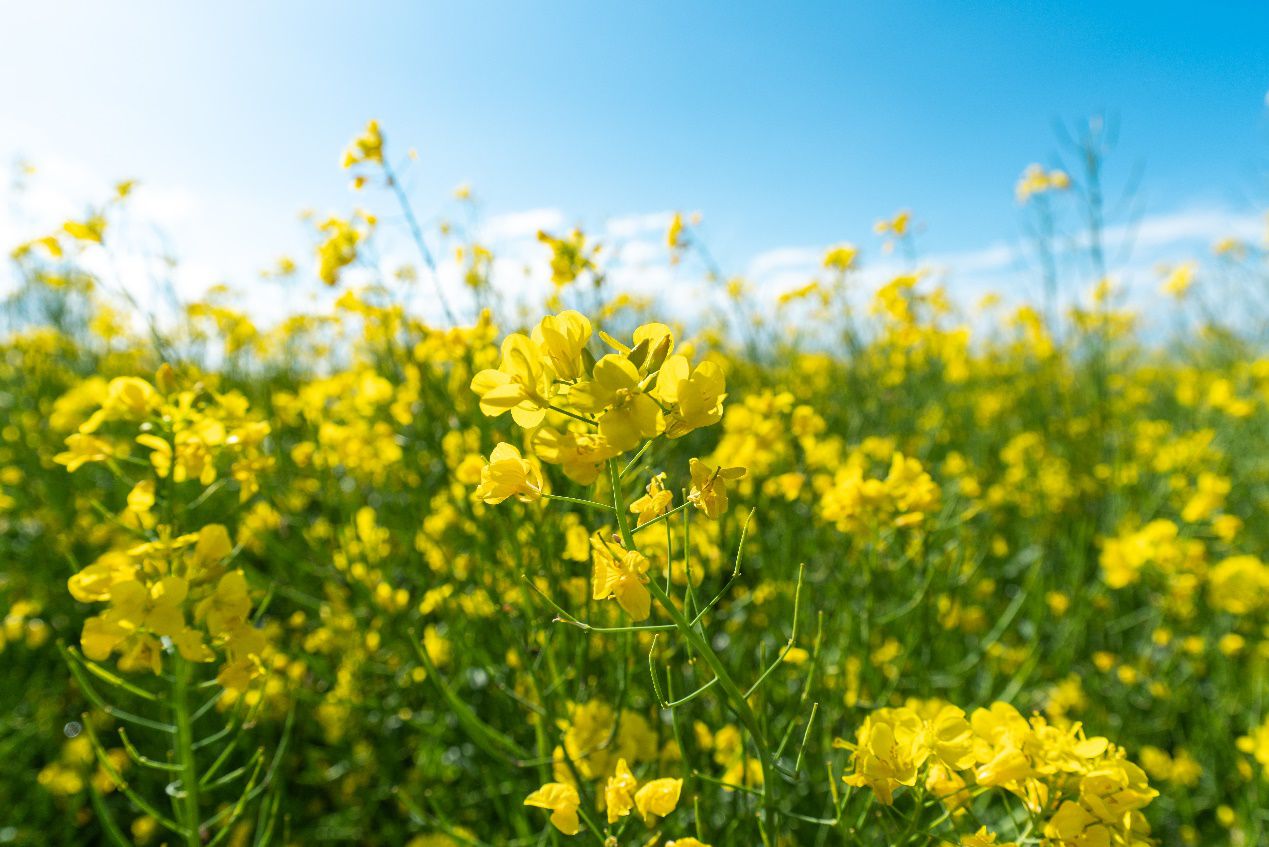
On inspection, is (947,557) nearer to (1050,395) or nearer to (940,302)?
(940,302)

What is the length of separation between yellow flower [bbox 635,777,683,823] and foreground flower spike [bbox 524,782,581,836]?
0.30 feet

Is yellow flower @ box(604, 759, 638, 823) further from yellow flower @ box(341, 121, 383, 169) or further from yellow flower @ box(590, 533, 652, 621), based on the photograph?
yellow flower @ box(341, 121, 383, 169)

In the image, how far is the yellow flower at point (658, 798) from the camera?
0.92 m

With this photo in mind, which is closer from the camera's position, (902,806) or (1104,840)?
(1104,840)

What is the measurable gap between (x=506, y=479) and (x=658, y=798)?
51cm

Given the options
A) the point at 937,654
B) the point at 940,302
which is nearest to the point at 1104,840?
the point at 937,654

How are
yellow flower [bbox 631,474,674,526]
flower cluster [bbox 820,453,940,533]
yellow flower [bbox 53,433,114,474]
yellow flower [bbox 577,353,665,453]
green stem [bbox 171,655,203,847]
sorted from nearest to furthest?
yellow flower [bbox 577,353,665,453] → yellow flower [bbox 631,474,674,526] → green stem [bbox 171,655,203,847] → yellow flower [bbox 53,433,114,474] → flower cluster [bbox 820,453,940,533]

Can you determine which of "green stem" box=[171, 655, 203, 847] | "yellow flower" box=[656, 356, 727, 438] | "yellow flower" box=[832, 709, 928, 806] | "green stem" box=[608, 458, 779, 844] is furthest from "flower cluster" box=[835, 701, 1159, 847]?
"green stem" box=[171, 655, 203, 847]

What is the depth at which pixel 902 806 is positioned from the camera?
5.06 feet

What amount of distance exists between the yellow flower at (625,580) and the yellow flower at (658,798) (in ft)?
1.01

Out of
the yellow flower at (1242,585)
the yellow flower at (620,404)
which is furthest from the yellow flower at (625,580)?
the yellow flower at (1242,585)

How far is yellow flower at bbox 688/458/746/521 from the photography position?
0.84 m

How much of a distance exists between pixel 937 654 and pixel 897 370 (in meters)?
2.62

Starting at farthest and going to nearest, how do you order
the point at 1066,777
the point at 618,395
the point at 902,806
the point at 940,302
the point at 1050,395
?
1. the point at 1050,395
2. the point at 940,302
3. the point at 902,806
4. the point at 1066,777
5. the point at 618,395
